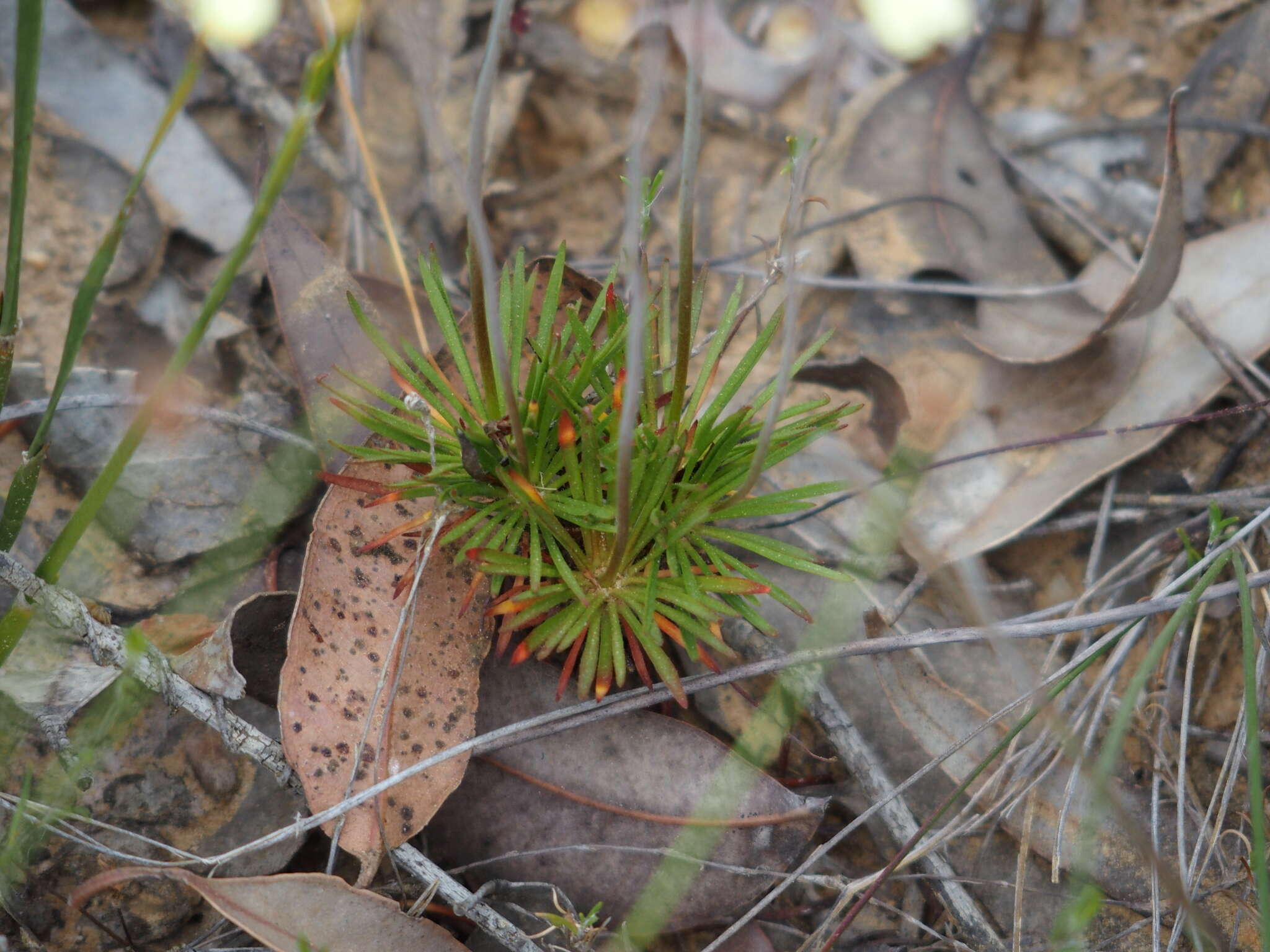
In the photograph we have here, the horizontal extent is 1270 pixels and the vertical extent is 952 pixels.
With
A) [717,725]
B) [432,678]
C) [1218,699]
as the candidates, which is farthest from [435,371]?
[1218,699]

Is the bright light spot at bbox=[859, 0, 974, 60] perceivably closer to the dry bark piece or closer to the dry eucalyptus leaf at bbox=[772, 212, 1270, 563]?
the dry eucalyptus leaf at bbox=[772, 212, 1270, 563]

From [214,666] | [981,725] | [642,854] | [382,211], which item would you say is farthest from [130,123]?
[981,725]

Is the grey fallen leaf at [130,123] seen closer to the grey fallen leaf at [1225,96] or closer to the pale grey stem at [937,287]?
the pale grey stem at [937,287]

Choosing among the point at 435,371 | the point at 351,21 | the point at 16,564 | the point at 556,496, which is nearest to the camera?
the point at 351,21

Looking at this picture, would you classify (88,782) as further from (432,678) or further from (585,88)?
(585,88)

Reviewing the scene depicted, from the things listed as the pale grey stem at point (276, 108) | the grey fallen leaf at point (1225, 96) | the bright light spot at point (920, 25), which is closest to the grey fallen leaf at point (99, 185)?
the pale grey stem at point (276, 108)
